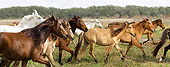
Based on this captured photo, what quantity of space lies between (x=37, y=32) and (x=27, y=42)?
0.41 meters

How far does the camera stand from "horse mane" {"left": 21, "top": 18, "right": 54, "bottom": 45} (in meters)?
5.77

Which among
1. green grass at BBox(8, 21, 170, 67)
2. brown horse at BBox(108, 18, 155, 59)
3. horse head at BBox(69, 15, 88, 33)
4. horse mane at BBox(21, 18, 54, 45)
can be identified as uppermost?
horse mane at BBox(21, 18, 54, 45)

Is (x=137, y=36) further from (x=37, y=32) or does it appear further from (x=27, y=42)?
(x=27, y=42)

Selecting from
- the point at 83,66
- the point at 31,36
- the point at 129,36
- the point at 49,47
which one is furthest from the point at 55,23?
the point at 129,36

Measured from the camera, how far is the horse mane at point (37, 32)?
227 inches

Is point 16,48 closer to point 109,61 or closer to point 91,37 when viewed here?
point 91,37

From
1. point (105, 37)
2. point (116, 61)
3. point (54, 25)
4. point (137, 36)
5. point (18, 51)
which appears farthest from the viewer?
point (137, 36)

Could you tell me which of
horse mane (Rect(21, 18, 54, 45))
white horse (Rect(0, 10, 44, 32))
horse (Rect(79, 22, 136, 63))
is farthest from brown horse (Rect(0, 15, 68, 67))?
white horse (Rect(0, 10, 44, 32))

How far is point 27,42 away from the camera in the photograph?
5.58 m

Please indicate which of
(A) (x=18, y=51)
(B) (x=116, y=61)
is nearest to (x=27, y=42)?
(A) (x=18, y=51)

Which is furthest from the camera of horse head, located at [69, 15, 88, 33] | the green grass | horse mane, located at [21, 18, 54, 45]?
horse head, located at [69, 15, 88, 33]

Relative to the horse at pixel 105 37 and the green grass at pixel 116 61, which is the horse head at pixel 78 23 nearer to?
the horse at pixel 105 37

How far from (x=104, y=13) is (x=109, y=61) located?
5021cm

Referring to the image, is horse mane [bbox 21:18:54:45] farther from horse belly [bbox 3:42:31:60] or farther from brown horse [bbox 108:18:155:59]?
brown horse [bbox 108:18:155:59]
